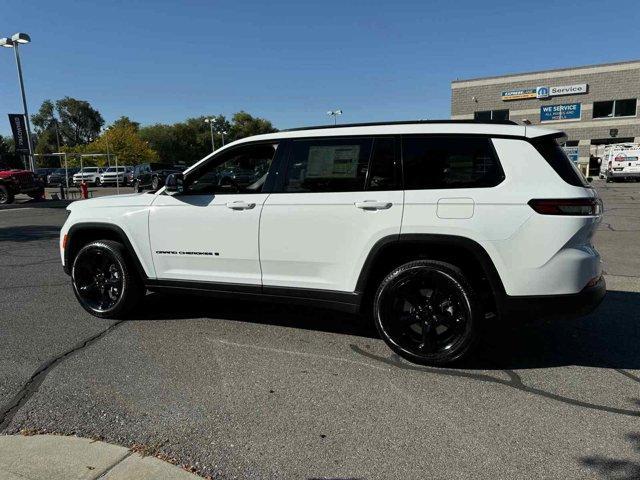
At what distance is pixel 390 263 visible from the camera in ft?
13.3

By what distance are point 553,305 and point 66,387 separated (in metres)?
3.53

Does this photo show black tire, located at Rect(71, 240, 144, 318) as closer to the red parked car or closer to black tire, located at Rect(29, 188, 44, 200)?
the red parked car

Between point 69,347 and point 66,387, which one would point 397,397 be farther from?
point 69,347

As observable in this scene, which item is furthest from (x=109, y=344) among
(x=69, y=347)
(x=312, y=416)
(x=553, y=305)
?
(x=553, y=305)

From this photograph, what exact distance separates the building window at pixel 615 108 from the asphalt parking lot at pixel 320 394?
39.5 metres

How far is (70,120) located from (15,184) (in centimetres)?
10590

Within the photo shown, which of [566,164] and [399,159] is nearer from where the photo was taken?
[566,164]

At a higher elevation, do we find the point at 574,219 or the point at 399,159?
the point at 399,159

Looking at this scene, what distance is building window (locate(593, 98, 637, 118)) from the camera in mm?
37750

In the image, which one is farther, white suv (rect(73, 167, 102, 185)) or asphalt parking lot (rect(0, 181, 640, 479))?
white suv (rect(73, 167, 102, 185))

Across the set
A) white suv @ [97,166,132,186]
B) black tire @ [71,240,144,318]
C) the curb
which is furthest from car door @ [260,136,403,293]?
white suv @ [97,166,132,186]

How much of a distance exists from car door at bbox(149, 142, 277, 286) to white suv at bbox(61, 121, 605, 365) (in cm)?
1

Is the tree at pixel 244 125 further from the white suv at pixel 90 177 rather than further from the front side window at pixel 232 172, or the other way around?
the front side window at pixel 232 172

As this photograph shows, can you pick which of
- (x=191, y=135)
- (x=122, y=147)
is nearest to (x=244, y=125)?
(x=191, y=135)
